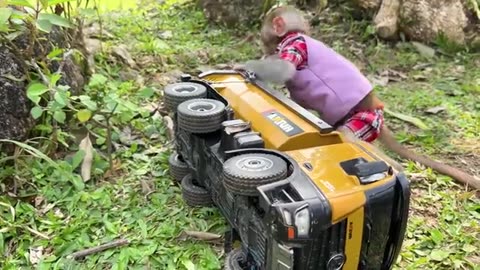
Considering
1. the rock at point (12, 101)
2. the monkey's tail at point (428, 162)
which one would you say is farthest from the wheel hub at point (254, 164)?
the rock at point (12, 101)

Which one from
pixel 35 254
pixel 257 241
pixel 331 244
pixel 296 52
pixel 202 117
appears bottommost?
pixel 35 254

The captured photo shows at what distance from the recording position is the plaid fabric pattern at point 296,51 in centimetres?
349

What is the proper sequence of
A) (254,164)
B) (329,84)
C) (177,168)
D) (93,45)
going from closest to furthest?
(254,164) < (329,84) < (177,168) < (93,45)

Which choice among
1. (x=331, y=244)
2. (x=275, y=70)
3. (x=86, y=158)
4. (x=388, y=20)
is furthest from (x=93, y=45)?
(x=331, y=244)

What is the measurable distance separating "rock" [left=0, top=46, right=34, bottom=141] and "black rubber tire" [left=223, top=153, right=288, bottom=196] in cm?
173

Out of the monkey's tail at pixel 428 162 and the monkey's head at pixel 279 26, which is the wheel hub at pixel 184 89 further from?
the monkey's tail at pixel 428 162

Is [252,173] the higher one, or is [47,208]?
[252,173]

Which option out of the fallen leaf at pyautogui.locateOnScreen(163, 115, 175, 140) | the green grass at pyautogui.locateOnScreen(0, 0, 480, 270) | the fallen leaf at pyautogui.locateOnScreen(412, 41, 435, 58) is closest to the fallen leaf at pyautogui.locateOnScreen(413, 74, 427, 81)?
the green grass at pyautogui.locateOnScreen(0, 0, 480, 270)

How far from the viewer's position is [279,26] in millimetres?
3725

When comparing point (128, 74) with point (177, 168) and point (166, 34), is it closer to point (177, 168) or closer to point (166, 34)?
point (166, 34)

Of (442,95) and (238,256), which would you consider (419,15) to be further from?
(238,256)

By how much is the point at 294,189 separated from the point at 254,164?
241mm

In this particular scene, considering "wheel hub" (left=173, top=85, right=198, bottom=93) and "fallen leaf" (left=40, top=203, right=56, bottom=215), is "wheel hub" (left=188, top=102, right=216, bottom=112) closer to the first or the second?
"wheel hub" (left=173, top=85, right=198, bottom=93)

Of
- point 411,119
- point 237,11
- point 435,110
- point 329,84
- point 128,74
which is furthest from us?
point 237,11
